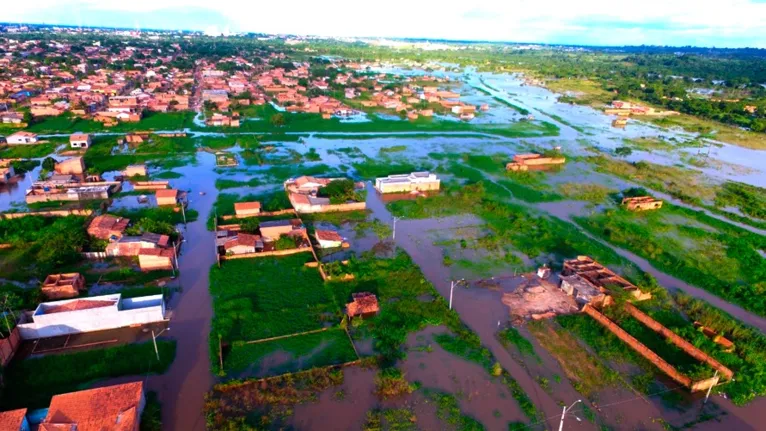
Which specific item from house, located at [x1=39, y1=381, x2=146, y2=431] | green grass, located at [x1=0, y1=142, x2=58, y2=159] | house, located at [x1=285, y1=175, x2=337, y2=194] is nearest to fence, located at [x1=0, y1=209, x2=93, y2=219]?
house, located at [x1=285, y1=175, x2=337, y2=194]

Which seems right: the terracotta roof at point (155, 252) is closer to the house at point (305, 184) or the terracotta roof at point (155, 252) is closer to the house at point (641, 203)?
the house at point (305, 184)

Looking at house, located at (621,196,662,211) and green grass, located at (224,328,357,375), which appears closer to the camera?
green grass, located at (224,328,357,375)

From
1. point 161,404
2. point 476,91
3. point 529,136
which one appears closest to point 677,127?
point 529,136

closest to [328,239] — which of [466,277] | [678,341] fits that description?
[466,277]

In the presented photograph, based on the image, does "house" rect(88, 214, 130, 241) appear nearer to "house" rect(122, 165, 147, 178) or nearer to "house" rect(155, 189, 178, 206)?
"house" rect(155, 189, 178, 206)

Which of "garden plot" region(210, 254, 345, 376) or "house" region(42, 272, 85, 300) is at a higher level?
"house" region(42, 272, 85, 300)

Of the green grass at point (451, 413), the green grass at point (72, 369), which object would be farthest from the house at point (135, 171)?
the green grass at point (451, 413)
